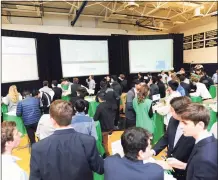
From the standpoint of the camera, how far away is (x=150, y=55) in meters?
9.42

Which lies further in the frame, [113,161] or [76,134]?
[76,134]

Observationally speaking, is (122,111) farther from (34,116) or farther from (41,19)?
(41,19)

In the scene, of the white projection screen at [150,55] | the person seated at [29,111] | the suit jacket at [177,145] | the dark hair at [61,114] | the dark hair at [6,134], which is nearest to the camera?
the dark hair at [6,134]

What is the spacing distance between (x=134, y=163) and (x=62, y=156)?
50 centimetres

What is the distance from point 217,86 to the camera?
42 centimetres

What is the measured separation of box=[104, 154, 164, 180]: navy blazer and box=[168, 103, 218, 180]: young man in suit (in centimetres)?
15

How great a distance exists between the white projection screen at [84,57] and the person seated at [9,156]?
24.9 ft

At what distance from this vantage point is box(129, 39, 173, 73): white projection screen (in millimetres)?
9414

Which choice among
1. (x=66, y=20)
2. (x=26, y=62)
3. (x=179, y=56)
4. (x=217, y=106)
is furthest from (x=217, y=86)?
(x=66, y=20)

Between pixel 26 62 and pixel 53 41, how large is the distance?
5.10ft

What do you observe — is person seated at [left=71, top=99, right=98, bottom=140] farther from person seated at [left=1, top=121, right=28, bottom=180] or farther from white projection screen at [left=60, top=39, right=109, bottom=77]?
white projection screen at [left=60, top=39, right=109, bottom=77]

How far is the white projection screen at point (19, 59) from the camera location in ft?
22.5

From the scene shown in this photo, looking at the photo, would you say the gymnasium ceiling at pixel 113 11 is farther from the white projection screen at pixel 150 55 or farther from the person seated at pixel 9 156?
the person seated at pixel 9 156

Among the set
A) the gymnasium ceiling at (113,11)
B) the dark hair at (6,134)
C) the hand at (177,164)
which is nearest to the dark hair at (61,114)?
the dark hair at (6,134)
